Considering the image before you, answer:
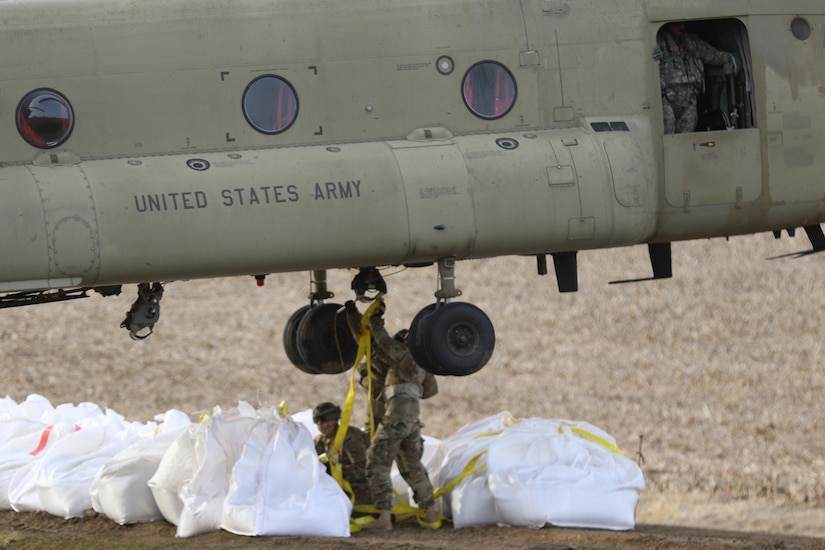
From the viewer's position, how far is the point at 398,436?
10.8m

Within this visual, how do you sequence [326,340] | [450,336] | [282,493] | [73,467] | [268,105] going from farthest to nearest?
[326,340]
[73,467]
[282,493]
[450,336]
[268,105]

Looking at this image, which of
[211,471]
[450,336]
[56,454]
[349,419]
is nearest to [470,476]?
[349,419]

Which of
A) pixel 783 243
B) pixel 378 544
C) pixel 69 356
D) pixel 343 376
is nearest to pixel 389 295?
pixel 343 376

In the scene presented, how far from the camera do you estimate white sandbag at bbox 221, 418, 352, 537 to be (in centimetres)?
1020

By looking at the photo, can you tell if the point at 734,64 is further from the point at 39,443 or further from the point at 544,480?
the point at 39,443

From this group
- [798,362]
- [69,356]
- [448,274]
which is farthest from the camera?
[69,356]

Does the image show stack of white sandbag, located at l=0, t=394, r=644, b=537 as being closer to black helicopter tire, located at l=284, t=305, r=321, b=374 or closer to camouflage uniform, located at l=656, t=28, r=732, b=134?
black helicopter tire, located at l=284, t=305, r=321, b=374

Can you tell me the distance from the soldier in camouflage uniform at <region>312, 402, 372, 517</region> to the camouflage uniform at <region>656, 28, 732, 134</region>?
341 centimetres

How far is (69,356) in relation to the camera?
1992 centimetres

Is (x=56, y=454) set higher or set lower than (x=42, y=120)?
lower

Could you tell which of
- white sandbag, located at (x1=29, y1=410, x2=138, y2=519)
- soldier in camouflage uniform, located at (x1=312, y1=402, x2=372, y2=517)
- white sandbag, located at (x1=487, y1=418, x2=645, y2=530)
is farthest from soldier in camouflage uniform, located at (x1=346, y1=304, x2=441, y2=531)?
white sandbag, located at (x1=29, y1=410, x2=138, y2=519)

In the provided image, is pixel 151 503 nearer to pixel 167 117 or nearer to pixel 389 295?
pixel 167 117

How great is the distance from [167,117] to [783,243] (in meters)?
15.4

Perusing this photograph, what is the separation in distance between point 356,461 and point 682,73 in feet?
12.8
